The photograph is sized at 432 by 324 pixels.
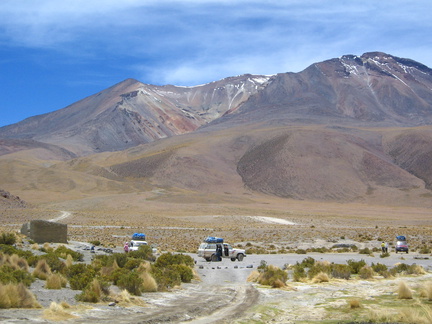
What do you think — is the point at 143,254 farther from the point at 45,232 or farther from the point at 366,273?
the point at 366,273

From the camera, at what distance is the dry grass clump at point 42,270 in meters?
18.2

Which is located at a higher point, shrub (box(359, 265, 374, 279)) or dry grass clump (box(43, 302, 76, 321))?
dry grass clump (box(43, 302, 76, 321))

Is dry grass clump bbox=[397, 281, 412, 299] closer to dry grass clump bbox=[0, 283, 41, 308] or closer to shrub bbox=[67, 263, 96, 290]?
shrub bbox=[67, 263, 96, 290]

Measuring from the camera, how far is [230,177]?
148 m

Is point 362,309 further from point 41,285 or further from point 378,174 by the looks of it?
point 378,174

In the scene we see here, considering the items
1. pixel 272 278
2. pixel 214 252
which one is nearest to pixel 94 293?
pixel 272 278

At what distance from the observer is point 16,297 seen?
1292 cm

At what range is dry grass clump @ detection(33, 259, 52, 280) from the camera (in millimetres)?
18163

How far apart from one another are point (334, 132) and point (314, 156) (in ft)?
71.4

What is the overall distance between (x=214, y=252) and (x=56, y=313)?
19985 mm

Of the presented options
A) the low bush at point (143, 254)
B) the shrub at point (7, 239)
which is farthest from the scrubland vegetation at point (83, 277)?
the shrub at point (7, 239)

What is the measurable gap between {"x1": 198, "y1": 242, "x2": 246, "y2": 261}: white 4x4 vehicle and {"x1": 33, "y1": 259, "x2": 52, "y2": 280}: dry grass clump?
13.7 meters

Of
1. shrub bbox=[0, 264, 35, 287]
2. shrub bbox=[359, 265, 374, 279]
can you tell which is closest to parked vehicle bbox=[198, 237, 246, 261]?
shrub bbox=[359, 265, 374, 279]

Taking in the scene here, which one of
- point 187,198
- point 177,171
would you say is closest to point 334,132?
point 177,171
